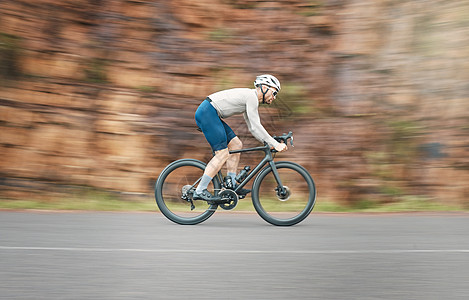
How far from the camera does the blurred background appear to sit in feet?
37.9

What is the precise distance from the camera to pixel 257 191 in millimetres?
8328

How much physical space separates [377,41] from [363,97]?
1487 millimetres

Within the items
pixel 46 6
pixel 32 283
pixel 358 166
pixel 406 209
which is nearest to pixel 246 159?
pixel 358 166

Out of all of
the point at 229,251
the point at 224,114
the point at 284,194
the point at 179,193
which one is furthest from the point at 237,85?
the point at 229,251

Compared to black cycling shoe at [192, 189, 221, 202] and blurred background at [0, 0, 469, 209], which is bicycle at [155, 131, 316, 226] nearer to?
black cycling shoe at [192, 189, 221, 202]

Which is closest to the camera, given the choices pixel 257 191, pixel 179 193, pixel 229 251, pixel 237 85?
pixel 229 251

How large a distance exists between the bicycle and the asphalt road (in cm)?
18

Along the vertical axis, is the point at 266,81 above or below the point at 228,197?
above

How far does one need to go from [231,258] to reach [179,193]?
241cm

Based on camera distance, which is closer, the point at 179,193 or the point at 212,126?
the point at 212,126

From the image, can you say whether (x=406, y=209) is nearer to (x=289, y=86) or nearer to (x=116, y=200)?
(x=289, y=86)

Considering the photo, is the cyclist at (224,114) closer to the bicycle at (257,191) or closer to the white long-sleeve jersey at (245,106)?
the white long-sleeve jersey at (245,106)

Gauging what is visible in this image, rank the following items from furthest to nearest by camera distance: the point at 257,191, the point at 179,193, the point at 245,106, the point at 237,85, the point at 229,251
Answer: the point at 237,85 < the point at 179,193 < the point at 245,106 < the point at 257,191 < the point at 229,251

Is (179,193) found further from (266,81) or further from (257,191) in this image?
(266,81)
